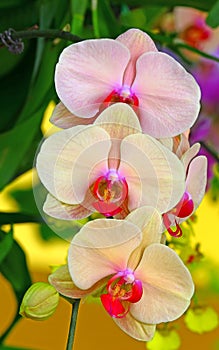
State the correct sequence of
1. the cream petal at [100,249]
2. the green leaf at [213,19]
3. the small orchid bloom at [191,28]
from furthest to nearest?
the small orchid bloom at [191,28]
the green leaf at [213,19]
the cream petal at [100,249]

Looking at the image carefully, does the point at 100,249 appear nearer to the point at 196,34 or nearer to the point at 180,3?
the point at 180,3

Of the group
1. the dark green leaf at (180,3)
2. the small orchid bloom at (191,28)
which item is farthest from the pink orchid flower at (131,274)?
the small orchid bloom at (191,28)

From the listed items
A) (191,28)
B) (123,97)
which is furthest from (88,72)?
(191,28)

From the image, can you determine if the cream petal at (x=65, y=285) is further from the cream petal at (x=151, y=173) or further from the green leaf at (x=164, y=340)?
the green leaf at (x=164, y=340)

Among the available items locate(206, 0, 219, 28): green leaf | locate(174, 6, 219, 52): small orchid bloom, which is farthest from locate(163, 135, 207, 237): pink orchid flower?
locate(174, 6, 219, 52): small orchid bloom

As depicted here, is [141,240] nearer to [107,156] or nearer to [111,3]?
[107,156]

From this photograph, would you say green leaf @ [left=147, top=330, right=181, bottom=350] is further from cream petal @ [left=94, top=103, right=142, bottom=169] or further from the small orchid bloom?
the small orchid bloom
